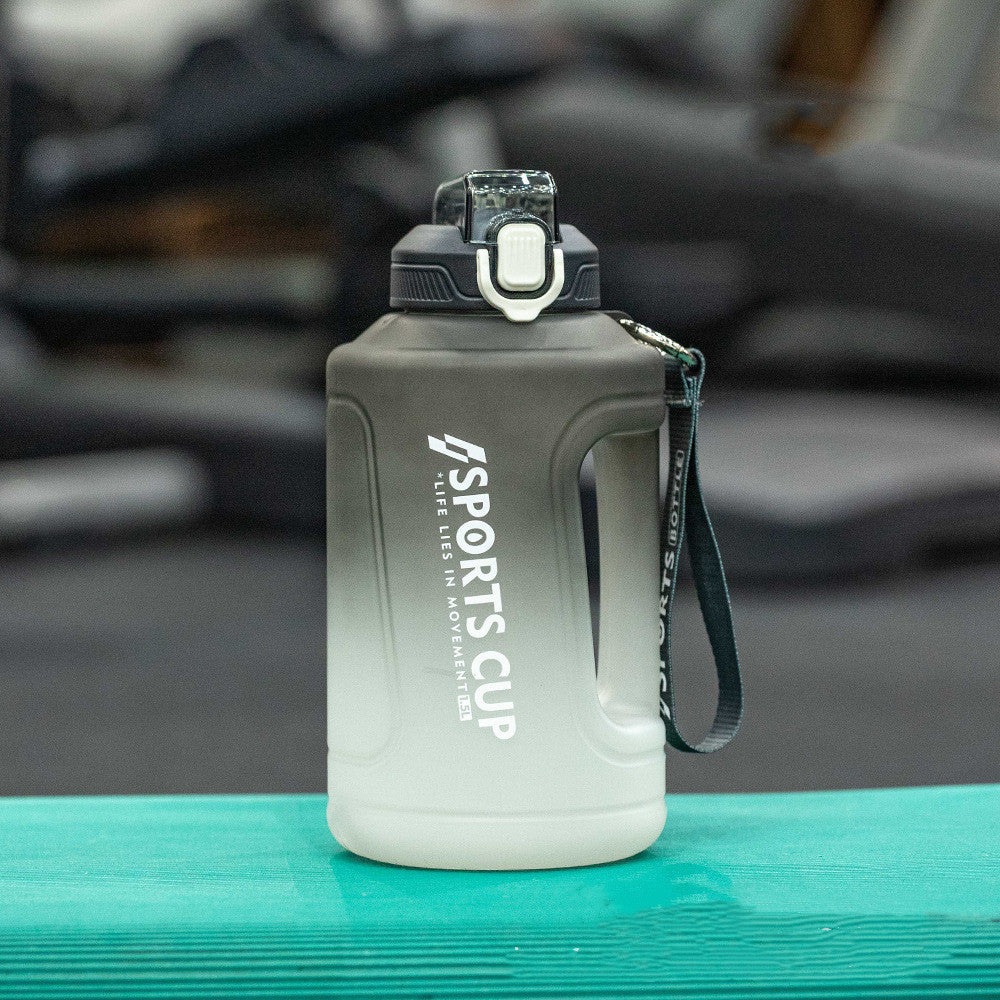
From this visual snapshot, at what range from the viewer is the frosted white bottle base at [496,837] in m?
0.77

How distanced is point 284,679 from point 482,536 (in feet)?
4.75

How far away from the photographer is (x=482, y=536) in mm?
760

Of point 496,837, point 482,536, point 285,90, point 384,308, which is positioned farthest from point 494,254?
point 285,90

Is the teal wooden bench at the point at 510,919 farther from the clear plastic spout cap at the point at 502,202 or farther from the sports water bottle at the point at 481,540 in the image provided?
the clear plastic spout cap at the point at 502,202

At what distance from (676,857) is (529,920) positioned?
0.15 m

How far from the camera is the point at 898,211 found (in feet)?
11.0

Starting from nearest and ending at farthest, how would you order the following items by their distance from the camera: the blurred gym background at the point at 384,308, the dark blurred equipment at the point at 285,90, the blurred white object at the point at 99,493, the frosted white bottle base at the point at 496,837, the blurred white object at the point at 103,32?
the frosted white bottle base at the point at 496,837, the blurred gym background at the point at 384,308, the blurred white object at the point at 99,493, the dark blurred equipment at the point at 285,90, the blurred white object at the point at 103,32

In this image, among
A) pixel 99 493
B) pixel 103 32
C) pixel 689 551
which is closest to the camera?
pixel 689 551

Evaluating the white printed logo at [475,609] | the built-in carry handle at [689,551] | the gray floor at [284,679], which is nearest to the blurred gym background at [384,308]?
the gray floor at [284,679]

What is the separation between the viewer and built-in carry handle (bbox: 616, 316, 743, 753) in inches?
33.4

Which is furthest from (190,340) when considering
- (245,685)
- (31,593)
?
(245,685)

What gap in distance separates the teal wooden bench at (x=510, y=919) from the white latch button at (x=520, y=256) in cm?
32

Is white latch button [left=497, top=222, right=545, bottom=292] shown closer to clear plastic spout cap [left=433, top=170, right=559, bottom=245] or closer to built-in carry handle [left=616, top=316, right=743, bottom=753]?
clear plastic spout cap [left=433, top=170, right=559, bottom=245]

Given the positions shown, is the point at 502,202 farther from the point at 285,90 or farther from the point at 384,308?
the point at 285,90
